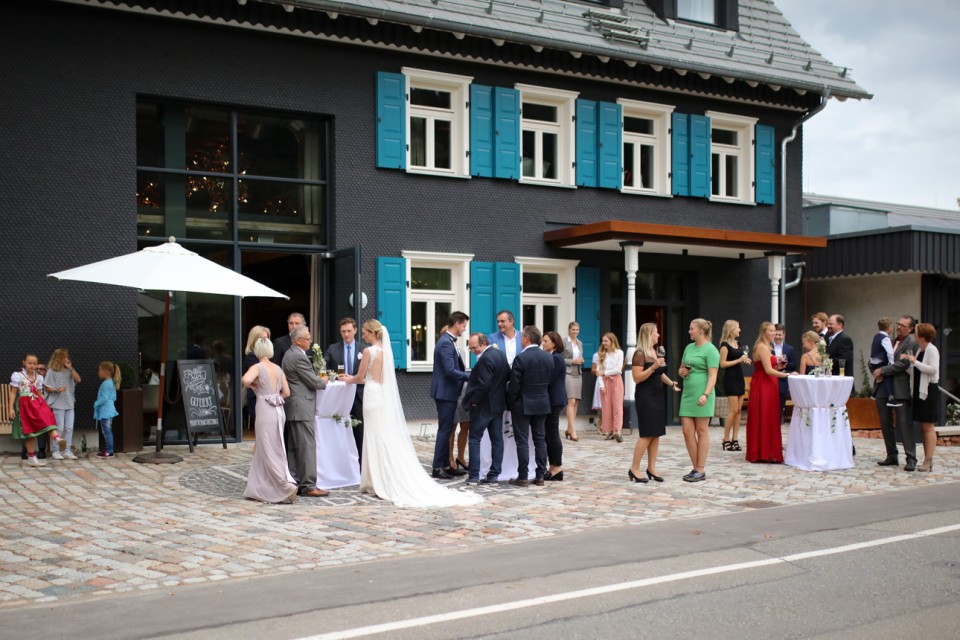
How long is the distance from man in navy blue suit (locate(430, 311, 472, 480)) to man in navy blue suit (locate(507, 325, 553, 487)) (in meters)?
0.65

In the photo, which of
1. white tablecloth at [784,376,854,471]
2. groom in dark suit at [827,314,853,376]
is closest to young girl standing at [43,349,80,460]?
white tablecloth at [784,376,854,471]

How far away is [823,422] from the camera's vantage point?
12773mm

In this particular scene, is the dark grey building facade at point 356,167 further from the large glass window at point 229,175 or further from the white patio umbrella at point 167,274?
the white patio umbrella at point 167,274

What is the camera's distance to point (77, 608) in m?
6.12

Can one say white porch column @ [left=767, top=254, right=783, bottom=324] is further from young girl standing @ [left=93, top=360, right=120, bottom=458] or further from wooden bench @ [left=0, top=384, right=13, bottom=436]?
wooden bench @ [left=0, top=384, right=13, bottom=436]

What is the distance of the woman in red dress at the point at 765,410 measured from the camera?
524 inches

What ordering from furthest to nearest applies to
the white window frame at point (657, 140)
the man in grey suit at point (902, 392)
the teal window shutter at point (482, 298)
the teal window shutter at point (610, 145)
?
the white window frame at point (657, 140) → the teal window shutter at point (610, 145) → the teal window shutter at point (482, 298) → the man in grey suit at point (902, 392)

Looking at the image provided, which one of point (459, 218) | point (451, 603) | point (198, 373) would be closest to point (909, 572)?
point (451, 603)

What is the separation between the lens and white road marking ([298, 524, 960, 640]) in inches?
214

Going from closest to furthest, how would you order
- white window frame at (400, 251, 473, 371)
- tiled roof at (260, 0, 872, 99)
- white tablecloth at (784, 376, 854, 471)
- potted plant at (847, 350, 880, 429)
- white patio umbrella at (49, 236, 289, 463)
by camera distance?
white patio umbrella at (49, 236, 289, 463), white tablecloth at (784, 376, 854, 471), tiled roof at (260, 0, 872, 99), white window frame at (400, 251, 473, 371), potted plant at (847, 350, 880, 429)

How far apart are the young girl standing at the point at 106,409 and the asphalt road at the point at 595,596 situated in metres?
7.16

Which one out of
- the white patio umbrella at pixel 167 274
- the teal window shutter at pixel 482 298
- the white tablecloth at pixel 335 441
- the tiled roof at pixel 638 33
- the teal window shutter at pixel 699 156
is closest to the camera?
the white tablecloth at pixel 335 441

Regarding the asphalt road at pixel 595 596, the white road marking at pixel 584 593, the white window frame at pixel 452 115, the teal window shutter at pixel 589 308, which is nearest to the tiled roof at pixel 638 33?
the white window frame at pixel 452 115

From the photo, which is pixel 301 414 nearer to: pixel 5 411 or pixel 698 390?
pixel 698 390
